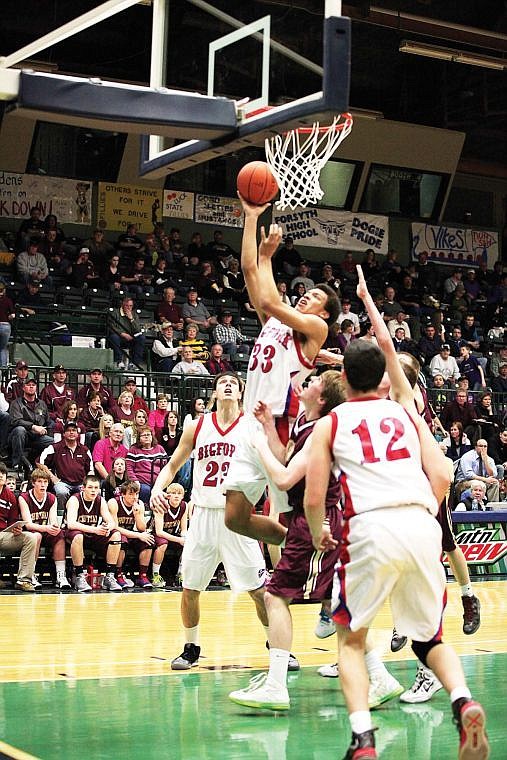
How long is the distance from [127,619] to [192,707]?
4.19 metres

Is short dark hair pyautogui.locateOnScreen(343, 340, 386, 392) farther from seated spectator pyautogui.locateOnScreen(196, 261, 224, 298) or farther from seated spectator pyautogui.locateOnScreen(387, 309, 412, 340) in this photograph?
seated spectator pyautogui.locateOnScreen(196, 261, 224, 298)

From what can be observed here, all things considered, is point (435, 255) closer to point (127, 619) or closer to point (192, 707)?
point (127, 619)

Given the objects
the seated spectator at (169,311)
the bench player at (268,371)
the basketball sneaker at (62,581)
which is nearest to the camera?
the bench player at (268,371)

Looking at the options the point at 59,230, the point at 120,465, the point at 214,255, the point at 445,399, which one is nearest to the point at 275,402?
Result: the point at 120,465

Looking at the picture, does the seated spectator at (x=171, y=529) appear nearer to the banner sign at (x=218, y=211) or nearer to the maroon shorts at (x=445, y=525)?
the maroon shorts at (x=445, y=525)

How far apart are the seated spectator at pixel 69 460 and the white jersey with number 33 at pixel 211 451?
622cm

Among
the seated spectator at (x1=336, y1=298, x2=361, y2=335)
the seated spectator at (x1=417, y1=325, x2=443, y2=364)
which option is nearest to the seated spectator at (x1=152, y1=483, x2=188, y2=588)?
the seated spectator at (x1=336, y1=298, x2=361, y2=335)

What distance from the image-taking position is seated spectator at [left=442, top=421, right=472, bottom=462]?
17734 mm

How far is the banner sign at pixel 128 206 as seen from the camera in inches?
971

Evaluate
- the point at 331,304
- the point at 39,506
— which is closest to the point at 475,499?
the point at 39,506

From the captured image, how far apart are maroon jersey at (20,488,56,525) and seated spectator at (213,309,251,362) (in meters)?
6.84

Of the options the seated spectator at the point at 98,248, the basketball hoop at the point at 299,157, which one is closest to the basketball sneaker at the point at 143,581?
the basketball hoop at the point at 299,157

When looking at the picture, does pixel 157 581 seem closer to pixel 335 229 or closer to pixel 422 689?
pixel 422 689

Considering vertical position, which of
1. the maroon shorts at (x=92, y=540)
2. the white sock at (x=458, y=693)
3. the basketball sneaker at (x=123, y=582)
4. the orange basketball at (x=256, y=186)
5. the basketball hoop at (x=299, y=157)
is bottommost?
the basketball sneaker at (x=123, y=582)
